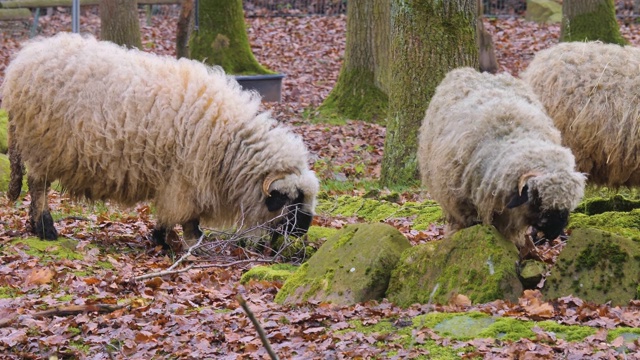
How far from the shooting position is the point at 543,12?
93.3 ft

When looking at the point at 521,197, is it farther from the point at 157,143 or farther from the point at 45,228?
the point at 45,228

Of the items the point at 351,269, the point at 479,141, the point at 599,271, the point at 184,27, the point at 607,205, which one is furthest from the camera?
the point at 184,27

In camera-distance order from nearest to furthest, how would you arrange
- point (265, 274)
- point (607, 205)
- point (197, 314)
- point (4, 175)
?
point (197, 314) < point (265, 274) < point (607, 205) < point (4, 175)

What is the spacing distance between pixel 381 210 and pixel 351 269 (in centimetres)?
396

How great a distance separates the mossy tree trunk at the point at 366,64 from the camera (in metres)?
17.6

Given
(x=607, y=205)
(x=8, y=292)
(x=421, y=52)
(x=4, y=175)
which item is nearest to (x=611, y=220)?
(x=607, y=205)

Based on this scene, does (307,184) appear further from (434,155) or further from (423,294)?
(423,294)

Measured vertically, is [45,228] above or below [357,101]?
below

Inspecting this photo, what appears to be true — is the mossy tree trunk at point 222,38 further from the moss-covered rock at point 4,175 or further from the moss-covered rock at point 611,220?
the moss-covered rock at point 611,220

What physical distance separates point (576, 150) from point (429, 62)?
242 cm

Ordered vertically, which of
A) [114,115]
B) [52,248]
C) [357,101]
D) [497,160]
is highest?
[497,160]

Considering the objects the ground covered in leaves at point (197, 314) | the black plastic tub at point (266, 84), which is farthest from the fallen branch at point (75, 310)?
the black plastic tub at point (266, 84)

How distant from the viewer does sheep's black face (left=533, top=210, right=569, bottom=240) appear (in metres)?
7.53

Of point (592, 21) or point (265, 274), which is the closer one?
point (265, 274)
